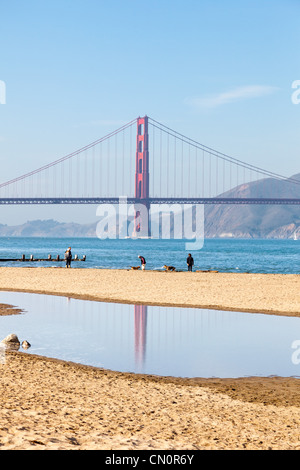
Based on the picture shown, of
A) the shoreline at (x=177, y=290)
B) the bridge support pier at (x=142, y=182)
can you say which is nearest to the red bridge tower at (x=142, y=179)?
the bridge support pier at (x=142, y=182)

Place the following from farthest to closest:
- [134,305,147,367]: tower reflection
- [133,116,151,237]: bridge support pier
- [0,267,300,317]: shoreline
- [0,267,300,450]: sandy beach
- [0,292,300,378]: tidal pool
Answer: [133,116,151,237]: bridge support pier
[0,267,300,317]: shoreline
[134,305,147,367]: tower reflection
[0,292,300,378]: tidal pool
[0,267,300,450]: sandy beach

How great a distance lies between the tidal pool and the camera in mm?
9391

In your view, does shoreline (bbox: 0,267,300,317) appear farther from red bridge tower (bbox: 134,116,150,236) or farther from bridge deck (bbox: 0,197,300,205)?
red bridge tower (bbox: 134,116,150,236)

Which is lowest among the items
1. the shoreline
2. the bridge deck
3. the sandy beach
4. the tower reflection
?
the shoreline

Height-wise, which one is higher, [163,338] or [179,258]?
[163,338]

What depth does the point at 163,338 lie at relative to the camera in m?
11.8

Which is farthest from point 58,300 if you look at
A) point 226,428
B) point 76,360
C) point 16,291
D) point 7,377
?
point 226,428

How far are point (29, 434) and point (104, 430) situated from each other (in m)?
0.72

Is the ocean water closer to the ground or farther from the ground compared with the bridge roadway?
closer to the ground

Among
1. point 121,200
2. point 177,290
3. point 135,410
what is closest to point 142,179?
point 121,200

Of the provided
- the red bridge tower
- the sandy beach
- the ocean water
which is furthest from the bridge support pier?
the sandy beach

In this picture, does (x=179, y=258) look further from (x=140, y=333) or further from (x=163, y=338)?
(x=163, y=338)

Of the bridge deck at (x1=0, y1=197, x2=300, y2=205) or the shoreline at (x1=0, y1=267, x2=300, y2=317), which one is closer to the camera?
the shoreline at (x1=0, y1=267, x2=300, y2=317)

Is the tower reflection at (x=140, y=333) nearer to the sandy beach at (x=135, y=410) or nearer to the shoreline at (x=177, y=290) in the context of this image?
the sandy beach at (x=135, y=410)
